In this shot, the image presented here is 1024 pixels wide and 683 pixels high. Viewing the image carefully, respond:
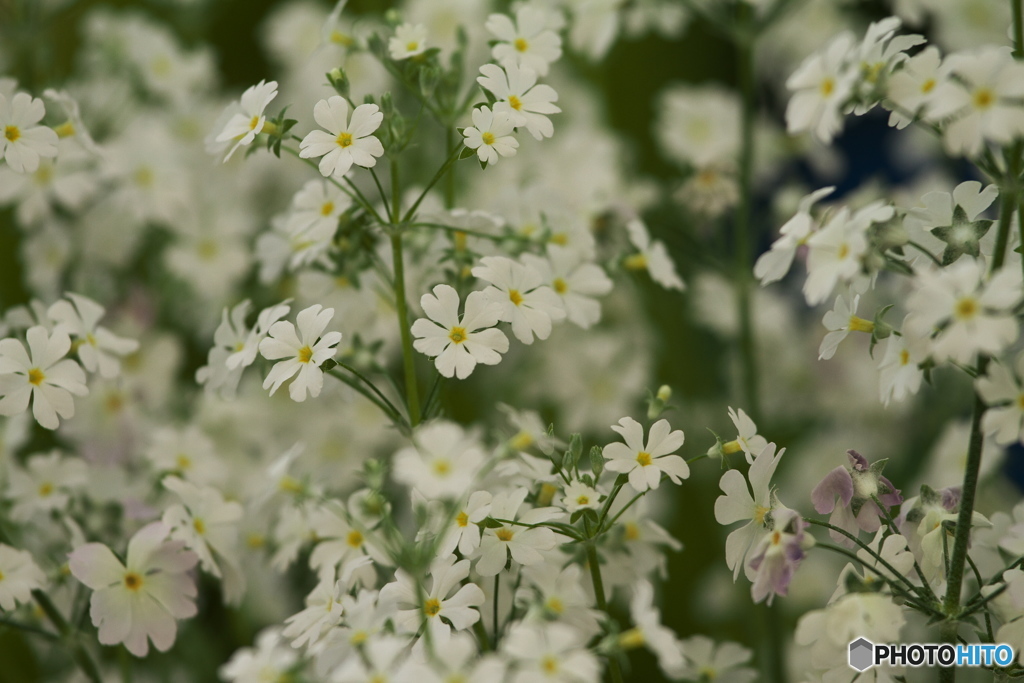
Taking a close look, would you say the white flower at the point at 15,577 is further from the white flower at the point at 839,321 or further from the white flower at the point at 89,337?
the white flower at the point at 839,321

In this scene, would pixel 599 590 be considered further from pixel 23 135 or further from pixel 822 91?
pixel 23 135

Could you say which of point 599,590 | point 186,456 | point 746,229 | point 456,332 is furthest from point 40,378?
point 746,229

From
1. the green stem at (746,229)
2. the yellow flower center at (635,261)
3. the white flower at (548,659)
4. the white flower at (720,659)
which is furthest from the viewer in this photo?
the green stem at (746,229)

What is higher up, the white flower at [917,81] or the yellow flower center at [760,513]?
the white flower at [917,81]

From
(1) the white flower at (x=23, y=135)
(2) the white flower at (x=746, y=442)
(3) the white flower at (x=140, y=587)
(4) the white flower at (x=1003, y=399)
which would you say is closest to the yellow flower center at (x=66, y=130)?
(1) the white flower at (x=23, y=135)

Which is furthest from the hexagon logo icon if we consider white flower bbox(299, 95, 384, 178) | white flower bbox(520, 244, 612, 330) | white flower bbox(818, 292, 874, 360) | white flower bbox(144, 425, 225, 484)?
white flower bbox(144, 425, 225, 484)
